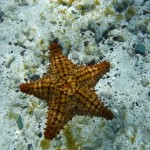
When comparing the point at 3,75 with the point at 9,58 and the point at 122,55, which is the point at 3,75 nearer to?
the point at 9,58

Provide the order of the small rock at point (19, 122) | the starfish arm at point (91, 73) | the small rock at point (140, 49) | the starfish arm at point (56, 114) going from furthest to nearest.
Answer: the small rock at point (140, 49)
the small rock at point (19, 122)
the starfish arm at point (91, 73)
the starfish arm at point (56, 114)

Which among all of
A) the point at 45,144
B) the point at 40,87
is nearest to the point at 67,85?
the point at 40,87

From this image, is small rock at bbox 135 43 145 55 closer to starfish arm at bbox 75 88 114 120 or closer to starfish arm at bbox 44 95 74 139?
starfish arm at bbox 75 88 114 120

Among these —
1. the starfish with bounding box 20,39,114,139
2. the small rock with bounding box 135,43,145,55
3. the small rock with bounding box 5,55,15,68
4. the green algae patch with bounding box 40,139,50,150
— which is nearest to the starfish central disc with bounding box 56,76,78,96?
the starfish with bounding box 20,39,114,139

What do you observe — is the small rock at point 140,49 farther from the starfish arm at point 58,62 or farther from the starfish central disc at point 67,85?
the starfish central disc at point 67,85

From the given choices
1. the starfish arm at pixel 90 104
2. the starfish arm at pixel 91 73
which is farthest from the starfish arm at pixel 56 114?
the starfish arm at pixel 91 73

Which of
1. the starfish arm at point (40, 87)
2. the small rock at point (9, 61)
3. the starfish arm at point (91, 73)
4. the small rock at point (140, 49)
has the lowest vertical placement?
the small rock at point (9, 61)

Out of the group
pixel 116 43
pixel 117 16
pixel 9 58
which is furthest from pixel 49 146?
pixel 117 16

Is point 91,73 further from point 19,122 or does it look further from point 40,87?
point 19,122
